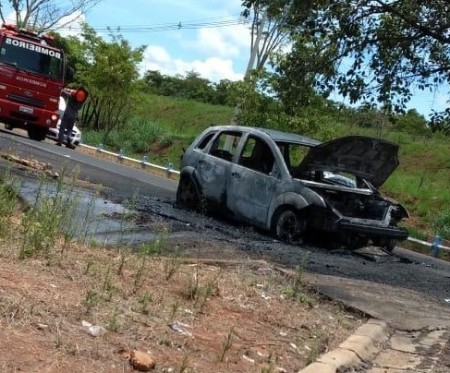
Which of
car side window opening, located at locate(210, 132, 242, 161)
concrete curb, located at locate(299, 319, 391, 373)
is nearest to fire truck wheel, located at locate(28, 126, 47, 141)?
car side window opening, located at locate(210, 132, 242, 161)

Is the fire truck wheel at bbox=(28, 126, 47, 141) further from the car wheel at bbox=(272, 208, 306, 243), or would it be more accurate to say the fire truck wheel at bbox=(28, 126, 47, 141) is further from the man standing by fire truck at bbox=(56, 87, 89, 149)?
the car wheel at bbox=(272, 208, 306, 243)

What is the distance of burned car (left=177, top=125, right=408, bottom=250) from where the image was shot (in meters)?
9.98

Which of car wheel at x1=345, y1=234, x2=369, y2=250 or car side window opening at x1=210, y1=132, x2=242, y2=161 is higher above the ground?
car side window opening at x1=210, y1=132, x2=242, y2=161

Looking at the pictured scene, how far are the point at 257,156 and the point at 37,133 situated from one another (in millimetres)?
14400

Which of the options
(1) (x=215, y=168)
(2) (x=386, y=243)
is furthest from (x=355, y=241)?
(1) (x=215, y=168)

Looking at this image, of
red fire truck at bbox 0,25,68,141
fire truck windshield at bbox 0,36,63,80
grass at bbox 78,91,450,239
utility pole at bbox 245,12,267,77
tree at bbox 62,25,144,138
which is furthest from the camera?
tree at bbox 62,25,144,138

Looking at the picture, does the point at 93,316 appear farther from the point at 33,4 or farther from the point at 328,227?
the point at 33,4

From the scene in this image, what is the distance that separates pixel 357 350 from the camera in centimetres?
546

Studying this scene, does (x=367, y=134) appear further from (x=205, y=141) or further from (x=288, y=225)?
(x=288, y=225)

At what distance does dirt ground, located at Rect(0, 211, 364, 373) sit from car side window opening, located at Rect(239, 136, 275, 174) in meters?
3.75

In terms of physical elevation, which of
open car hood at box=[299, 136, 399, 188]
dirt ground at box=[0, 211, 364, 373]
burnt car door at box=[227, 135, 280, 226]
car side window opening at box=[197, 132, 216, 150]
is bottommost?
dirt ground at box=[0, 211, 364, 373]

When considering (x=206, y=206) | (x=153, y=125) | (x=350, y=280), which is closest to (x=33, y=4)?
(x=153, y=125)

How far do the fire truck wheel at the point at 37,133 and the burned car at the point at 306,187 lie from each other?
42.7 ft

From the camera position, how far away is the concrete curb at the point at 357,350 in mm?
4906
